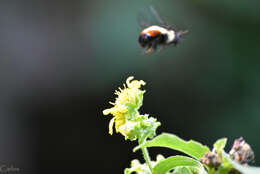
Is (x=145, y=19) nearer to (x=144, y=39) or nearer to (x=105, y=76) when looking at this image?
(x=144, y=39)

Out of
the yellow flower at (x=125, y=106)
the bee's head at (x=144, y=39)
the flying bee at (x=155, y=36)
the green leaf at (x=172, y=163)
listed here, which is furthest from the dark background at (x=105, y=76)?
the green leaf at (x=172, y=163)

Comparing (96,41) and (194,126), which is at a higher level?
(96,41)

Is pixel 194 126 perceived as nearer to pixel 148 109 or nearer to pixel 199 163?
pixel 148 109

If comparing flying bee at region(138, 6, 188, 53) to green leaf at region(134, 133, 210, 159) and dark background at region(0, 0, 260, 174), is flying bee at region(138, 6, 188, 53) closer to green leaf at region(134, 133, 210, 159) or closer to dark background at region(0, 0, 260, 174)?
green leaf at region(134, 133, 210, 159)

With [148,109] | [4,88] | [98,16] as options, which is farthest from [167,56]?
[4,88]

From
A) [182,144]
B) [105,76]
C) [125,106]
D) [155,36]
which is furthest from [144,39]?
[105,76]
